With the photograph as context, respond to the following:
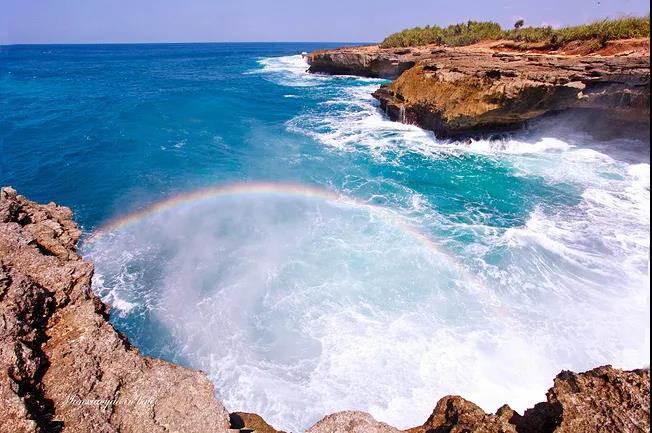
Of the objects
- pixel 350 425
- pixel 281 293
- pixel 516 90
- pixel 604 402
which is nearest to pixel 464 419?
pixel 350 425

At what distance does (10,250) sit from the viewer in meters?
6.60

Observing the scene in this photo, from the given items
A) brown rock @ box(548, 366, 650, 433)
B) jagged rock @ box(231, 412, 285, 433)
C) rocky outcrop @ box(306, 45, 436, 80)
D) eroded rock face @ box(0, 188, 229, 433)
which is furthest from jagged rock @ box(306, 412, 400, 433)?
rocky outcrop @ box(306, 45, 436, 80)

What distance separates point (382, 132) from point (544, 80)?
1207cm

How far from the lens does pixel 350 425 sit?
16.3ft

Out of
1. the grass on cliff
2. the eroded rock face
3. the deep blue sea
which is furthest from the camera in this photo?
the grass on cliff

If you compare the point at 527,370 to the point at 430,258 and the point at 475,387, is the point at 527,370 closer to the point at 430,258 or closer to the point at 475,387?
the point at 475,387

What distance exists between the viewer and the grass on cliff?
32.2 m

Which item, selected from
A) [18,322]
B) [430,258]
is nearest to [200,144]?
[430,258]

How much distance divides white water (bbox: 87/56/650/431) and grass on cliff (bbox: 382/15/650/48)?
1680 cm

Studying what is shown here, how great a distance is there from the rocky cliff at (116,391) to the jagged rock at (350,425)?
14mm

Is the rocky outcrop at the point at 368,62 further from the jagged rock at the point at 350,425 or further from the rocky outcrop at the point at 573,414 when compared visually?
the jagged rock at the point at 350,425

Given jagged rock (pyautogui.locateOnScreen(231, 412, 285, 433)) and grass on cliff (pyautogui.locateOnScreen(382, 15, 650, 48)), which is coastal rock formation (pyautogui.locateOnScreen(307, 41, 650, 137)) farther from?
jagged rock (pyautogui.locateOnScreen(231, 412, 285, 433))

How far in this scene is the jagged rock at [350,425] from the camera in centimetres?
490

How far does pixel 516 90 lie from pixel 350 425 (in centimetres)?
2440
